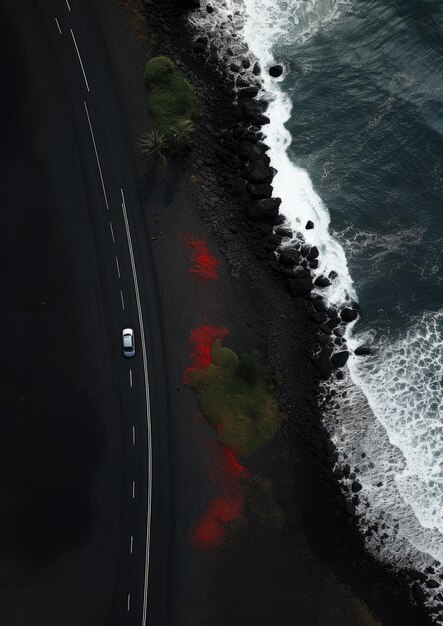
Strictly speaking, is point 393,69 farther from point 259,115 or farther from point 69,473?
point 69,473

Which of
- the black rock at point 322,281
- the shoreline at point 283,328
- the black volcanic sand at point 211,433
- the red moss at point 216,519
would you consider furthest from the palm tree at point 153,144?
the red moss at point 216,519

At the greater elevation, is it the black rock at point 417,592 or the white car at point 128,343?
the white car at point 128,343

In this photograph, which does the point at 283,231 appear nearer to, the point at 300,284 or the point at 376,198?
the point at 300,284

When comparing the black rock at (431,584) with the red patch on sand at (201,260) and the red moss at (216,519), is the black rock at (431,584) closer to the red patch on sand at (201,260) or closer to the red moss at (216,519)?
the red moss at (216,519)

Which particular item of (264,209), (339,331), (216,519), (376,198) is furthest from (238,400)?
(376,198)

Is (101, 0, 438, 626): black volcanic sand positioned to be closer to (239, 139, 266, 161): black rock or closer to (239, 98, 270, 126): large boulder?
(239, 139, 266, 161): black rock

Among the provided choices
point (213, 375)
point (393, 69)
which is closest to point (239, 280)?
point (213, 375)
